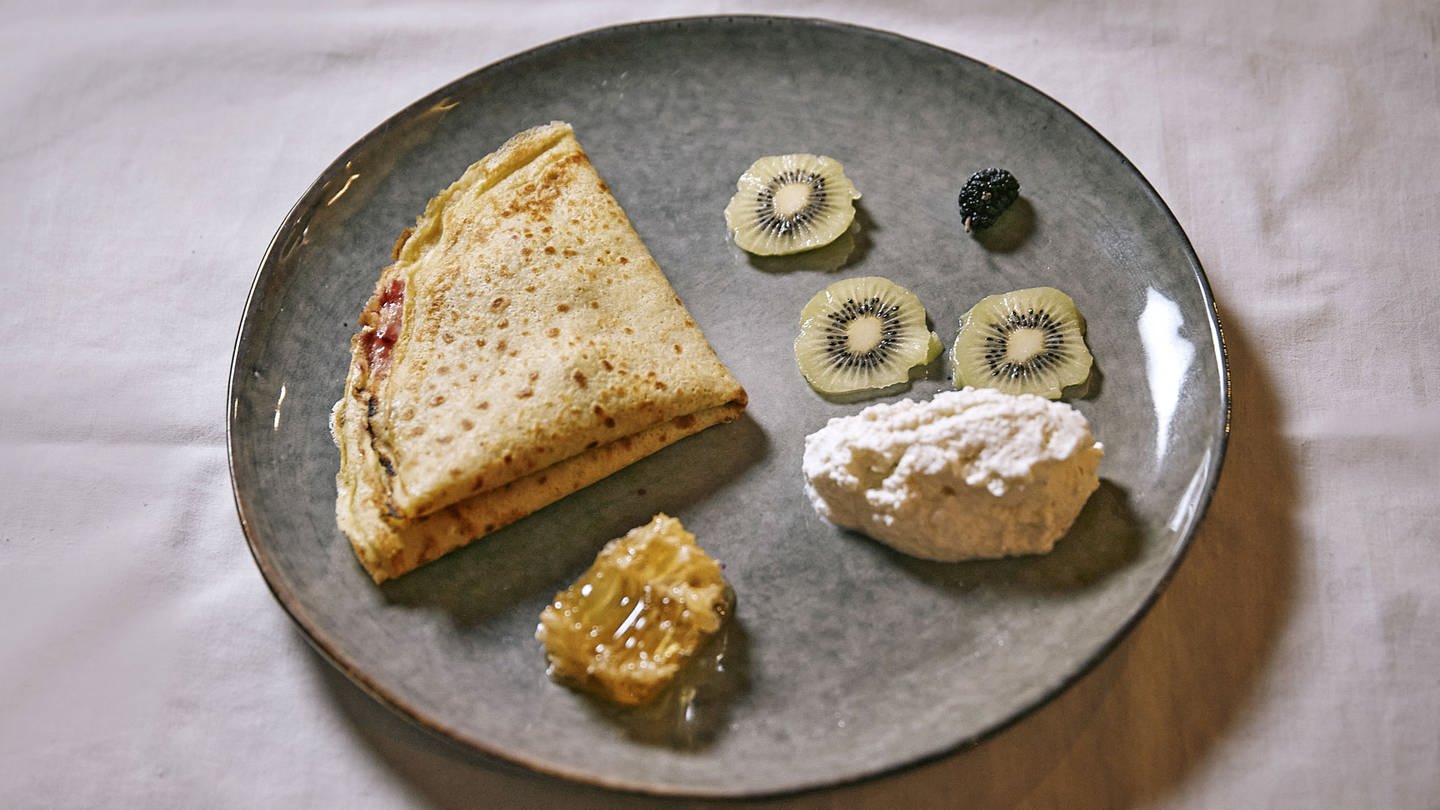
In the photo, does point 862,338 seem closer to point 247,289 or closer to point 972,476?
point 972,476

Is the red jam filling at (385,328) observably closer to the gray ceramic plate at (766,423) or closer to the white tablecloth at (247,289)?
the gray ceramic plate at (766,423)

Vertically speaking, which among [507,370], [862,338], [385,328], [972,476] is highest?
[862,338]

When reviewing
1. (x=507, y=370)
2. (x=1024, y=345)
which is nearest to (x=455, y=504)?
(x=507, y=370)

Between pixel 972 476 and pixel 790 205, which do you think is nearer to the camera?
pixel 972 476

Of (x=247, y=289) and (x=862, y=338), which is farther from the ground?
(x=862, y=338)

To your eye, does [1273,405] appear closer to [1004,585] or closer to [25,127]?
[1004,585]

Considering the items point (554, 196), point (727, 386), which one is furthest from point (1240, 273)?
point (554, 196)

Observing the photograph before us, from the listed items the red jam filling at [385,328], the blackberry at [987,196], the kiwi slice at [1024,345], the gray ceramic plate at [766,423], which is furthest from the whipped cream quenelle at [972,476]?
the red jam filling at [385,328]
